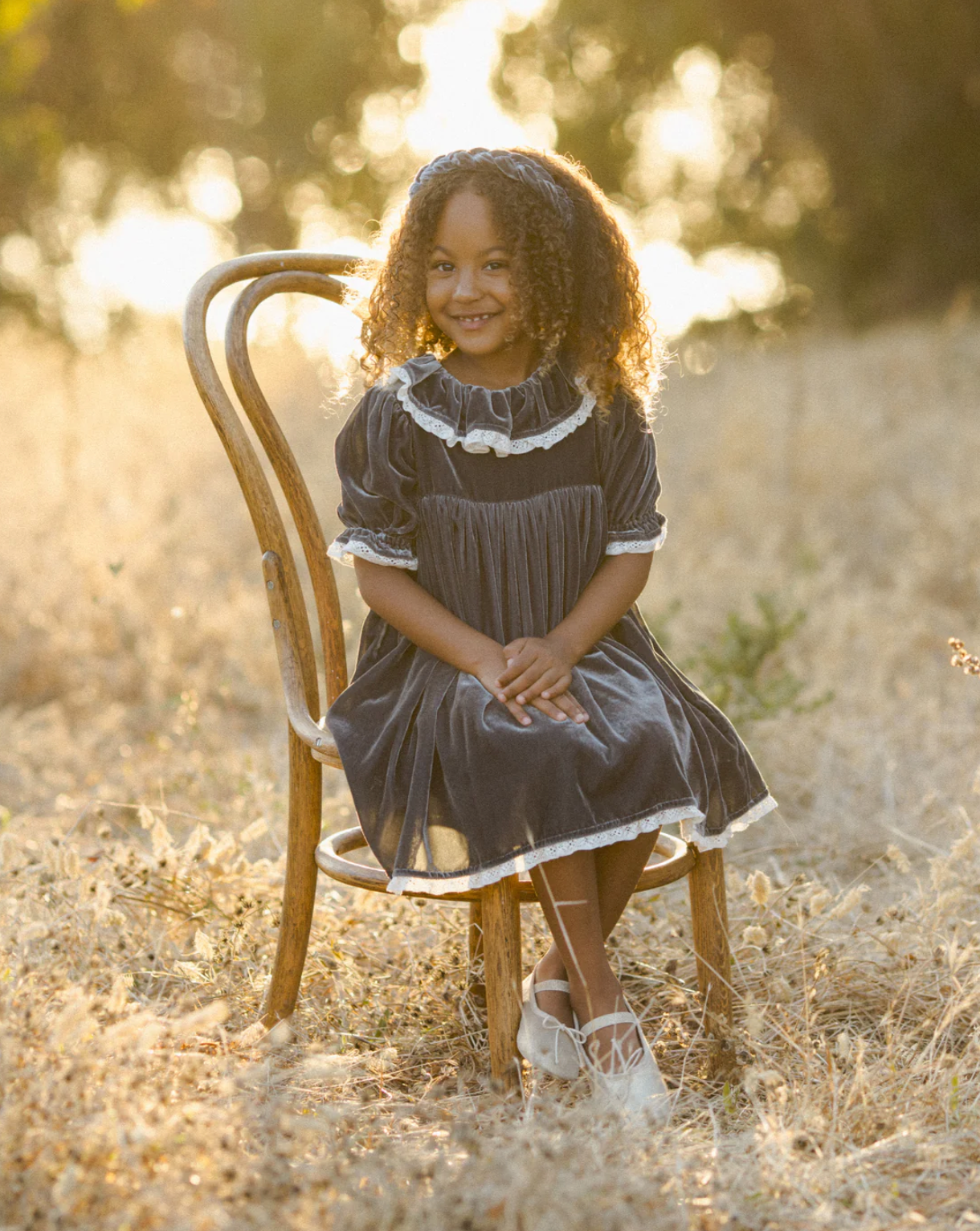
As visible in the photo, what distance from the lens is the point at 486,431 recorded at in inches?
76.4

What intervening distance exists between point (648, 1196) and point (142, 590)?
3.58m

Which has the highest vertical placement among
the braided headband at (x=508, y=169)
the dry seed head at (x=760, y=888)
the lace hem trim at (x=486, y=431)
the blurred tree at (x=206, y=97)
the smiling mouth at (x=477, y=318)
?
the blurred tree at (x=206, y=97)

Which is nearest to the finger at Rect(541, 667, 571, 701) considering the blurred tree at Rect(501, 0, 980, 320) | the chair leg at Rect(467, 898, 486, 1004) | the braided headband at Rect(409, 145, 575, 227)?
the chair leg at Rect(467, 898, 486, 1004)

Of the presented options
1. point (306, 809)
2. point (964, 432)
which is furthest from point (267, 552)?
point (964, 432)

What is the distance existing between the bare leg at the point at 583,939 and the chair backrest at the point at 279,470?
1.31ft

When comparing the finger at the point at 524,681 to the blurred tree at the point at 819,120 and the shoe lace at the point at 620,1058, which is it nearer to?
the shoe lace at the point at 620,1058

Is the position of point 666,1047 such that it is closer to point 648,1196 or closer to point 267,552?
point 648,1196

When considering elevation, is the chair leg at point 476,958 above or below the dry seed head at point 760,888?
below

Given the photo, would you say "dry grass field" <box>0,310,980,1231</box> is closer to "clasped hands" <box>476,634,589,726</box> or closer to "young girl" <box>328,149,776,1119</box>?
"young girl" <box>328,149,776,1119</box>

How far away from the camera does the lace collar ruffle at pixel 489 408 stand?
1958 millimetres

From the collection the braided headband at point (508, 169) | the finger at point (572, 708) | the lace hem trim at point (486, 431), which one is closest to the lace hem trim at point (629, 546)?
the lace hem trim at point (486, 431)

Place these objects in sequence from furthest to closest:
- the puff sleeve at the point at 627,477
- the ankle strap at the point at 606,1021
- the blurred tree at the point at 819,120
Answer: the blurred tree at the point at 819,120 → the puff sleeve at the point at 627,477 → the ankle strap at the point at 606,1021

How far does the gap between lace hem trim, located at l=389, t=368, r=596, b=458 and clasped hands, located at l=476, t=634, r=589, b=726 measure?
0.30 metres

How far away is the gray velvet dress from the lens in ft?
5.84
